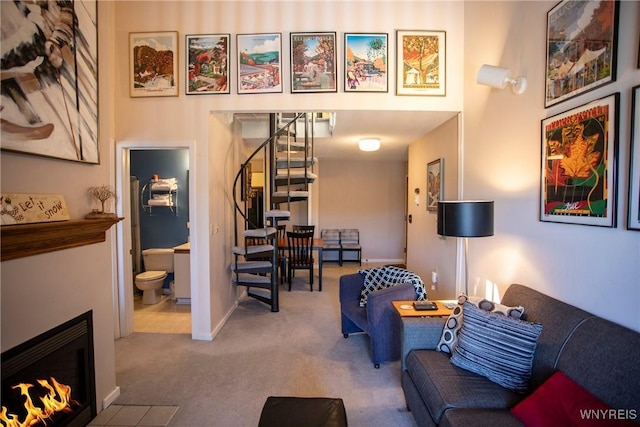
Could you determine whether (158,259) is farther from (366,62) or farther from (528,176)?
(528,176)

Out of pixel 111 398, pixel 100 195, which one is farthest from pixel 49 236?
pixel 111 398

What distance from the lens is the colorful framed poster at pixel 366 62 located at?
2867 mm

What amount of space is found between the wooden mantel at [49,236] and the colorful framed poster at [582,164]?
9.50ft

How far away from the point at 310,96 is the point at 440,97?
1351mm

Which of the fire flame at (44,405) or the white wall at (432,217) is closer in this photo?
the fire flame at (44,405)

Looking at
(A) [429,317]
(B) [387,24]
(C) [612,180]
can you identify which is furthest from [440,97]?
(A) [429,317]

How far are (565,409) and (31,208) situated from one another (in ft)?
8.94

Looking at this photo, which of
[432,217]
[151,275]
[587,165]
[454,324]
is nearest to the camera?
[587,165]

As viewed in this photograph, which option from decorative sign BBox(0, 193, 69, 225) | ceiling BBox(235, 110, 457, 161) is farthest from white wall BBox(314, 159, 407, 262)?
decorative sign BBox(0, 193, 69, 225)

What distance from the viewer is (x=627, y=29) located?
4.40 feet

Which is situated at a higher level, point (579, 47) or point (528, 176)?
Result: point (579, 47)

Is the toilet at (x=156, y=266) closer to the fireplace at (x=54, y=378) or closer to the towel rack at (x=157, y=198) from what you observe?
the towel rack at (x=157, y=198)

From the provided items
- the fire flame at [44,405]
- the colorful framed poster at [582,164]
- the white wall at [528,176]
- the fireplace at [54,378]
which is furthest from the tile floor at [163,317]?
the colorful framed poster at [582,164]

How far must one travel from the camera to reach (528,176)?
2.00m
